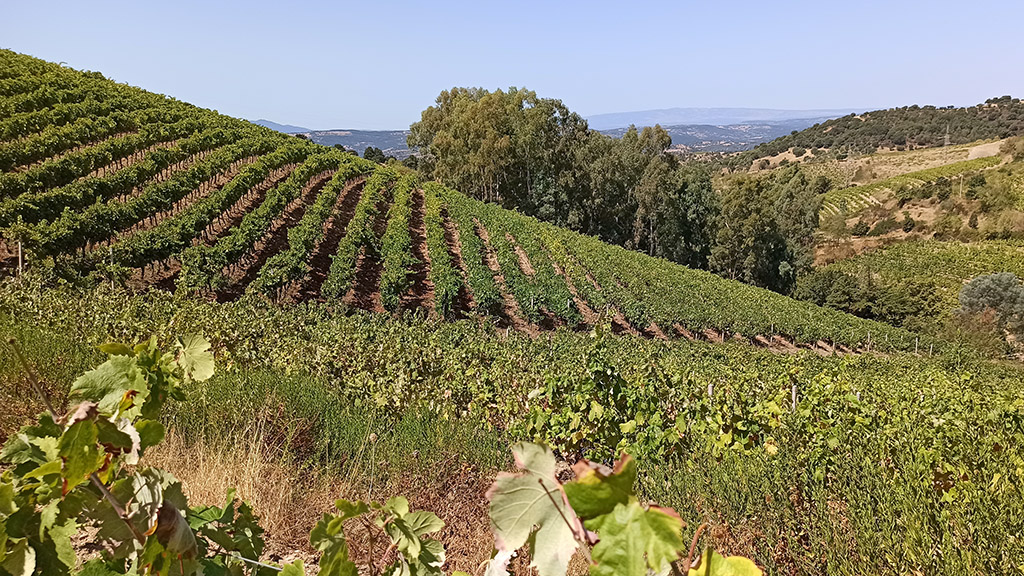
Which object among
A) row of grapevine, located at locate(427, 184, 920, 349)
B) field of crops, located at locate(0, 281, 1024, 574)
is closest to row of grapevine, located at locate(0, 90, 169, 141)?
row of grapevine, located at locate(427, 184, 920, 349)

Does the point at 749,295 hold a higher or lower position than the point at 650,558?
lower

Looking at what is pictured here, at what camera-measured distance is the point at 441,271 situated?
19406 mm

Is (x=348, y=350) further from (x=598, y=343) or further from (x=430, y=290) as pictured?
(x=430, y=290)

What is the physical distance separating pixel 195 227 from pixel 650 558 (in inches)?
740

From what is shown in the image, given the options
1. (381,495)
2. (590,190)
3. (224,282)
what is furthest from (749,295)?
(381,495)

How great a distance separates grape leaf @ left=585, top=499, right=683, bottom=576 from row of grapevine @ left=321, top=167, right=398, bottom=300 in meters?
15.5

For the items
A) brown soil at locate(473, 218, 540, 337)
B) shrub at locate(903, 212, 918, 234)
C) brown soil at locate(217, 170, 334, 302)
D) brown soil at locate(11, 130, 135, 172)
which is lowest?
shrub at locate(903, 212, 918, 234)

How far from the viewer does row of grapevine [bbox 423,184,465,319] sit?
1738cm

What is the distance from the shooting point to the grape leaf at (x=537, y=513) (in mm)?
781

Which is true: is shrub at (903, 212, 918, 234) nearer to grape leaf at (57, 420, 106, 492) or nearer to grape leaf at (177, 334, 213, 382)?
grape leaf at (177, 334, 213, 382)

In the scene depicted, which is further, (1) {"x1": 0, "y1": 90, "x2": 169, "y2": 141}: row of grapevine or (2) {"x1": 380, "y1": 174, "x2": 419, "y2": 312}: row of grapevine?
(1) {"x1": 0, "y1": 90, "x2": 169, "y2": 141}: row of grapevine

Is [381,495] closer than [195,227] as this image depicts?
Yes

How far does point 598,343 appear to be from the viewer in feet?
15.5

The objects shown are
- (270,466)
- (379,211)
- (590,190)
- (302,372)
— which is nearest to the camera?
(270,466)
